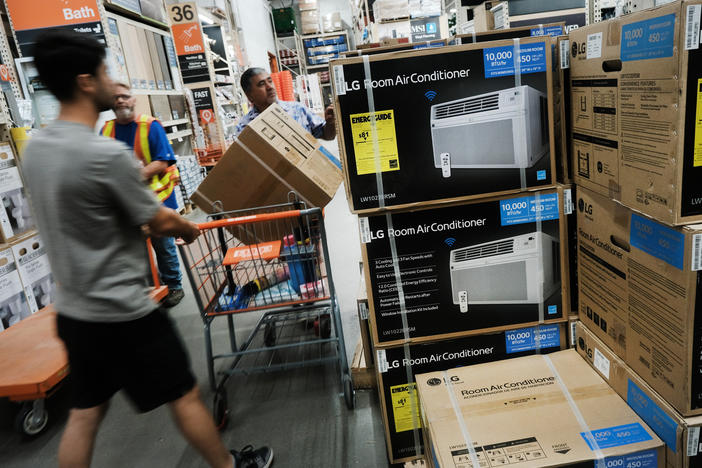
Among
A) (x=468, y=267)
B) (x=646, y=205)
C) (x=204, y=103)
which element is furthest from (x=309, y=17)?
(x=646, y=205)

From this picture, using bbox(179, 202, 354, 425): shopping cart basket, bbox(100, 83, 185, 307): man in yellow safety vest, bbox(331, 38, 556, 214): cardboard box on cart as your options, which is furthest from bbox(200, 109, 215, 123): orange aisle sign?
bbox(331, 38, 556, 214): cardboard box on cart

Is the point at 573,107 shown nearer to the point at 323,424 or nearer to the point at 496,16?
the point at 323,424

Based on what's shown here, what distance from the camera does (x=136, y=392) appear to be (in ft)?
5.08

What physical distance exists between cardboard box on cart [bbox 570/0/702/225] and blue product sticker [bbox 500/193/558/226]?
0.17 m

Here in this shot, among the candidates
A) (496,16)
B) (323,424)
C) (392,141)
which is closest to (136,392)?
(323,424)

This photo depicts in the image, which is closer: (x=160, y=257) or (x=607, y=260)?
(x=607, y=260)

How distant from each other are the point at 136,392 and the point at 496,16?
3.79 metres

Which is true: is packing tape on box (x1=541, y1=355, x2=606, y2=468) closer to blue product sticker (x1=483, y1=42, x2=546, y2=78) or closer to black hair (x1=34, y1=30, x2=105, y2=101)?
blue product sticker (x1=483, y1=42, x2=546, y2=78)

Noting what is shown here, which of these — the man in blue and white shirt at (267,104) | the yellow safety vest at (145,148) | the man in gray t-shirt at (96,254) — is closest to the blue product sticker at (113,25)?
the yellow safety vest at (145,148)

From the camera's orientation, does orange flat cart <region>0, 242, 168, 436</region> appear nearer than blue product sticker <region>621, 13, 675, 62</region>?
No

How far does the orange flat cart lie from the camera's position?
226 cm

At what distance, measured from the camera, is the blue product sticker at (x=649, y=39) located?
112 cm

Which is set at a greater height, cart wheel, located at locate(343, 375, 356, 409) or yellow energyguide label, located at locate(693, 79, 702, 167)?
yellow energyguide label, located at locate(693, 79, 702, 167)

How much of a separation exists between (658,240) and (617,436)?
0.62m
